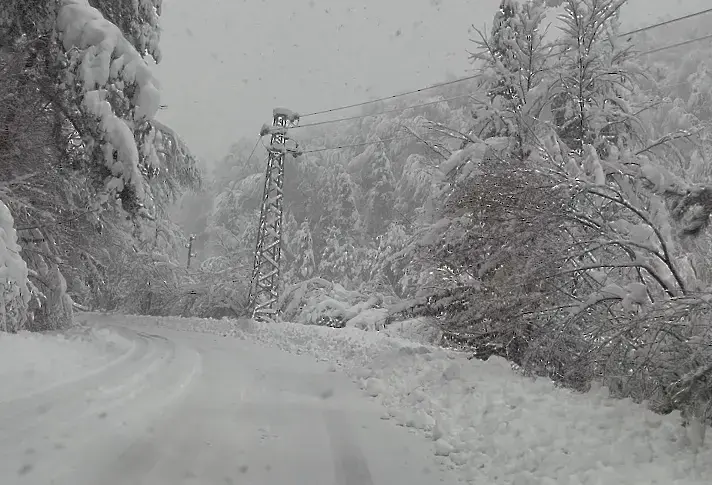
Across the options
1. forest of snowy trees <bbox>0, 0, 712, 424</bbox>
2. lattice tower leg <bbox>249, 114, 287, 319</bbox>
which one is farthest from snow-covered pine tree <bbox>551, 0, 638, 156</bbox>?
lattice tower leg <bbox>249, 114, 287, 319</bbox>

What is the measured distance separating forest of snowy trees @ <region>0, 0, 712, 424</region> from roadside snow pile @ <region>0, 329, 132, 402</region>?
0.63m

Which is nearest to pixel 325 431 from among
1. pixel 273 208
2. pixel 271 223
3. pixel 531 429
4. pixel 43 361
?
pixel 531 429

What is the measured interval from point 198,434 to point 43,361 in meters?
3.70

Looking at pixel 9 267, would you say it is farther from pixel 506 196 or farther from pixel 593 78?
pixel 593 78

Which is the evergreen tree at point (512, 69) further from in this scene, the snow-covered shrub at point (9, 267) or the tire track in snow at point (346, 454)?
the snow-covered shrub at point (9, 267)

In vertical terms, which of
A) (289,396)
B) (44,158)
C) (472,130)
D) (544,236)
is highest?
(472,130)

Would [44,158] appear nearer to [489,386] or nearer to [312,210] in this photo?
[489,386]

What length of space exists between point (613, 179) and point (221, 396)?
681cm

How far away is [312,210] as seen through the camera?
160ft

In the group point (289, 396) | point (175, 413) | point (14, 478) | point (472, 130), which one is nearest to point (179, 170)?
point (472, 130)

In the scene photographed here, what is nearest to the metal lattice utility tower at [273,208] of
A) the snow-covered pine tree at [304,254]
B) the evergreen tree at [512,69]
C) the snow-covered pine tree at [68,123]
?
the snow-covered pine tree at [68,123]

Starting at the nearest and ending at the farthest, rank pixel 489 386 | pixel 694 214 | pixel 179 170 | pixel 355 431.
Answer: pixel 694 214
pixel 355 431
pixel 489 386
pixel 179 170

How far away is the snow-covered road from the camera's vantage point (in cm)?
405

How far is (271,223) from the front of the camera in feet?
72.9
